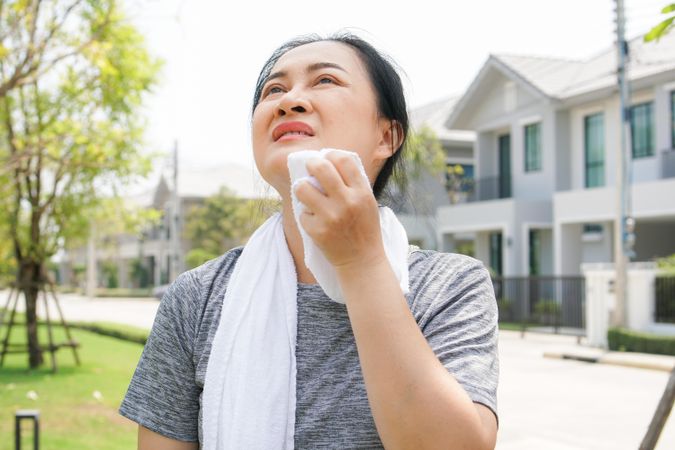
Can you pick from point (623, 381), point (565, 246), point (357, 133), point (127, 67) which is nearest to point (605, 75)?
point (565, 246)

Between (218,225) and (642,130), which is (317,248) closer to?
(642,130)

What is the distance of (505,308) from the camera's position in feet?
74.5

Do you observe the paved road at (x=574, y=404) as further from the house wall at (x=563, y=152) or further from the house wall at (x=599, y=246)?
the house wall at (x=563, y=152)

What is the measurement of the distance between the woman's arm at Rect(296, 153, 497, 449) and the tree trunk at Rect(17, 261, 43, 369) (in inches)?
459

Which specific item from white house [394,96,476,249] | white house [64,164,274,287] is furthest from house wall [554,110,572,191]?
white house [64,164,274,287]

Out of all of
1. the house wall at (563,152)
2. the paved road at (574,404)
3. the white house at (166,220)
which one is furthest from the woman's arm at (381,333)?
the white house at (166,220)

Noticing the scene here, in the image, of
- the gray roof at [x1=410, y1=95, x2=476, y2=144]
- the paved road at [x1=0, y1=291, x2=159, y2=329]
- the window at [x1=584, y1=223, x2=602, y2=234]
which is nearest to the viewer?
the window at [x1=584, y1=223, x2=602, y2=234]

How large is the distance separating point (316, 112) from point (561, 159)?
23.1 meters

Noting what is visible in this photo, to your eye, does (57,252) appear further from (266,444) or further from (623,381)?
(266,444)

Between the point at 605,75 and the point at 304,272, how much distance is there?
73.9 feet

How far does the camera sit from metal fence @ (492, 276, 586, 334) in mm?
19406

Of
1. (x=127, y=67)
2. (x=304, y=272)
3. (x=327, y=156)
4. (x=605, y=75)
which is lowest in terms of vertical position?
(x=304, y=272)

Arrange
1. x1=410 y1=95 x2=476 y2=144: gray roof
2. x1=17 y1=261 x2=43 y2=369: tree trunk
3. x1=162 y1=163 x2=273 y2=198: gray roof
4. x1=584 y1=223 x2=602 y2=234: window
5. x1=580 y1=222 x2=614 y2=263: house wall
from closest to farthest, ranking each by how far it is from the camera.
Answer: x1=17 y1=261 x2=43 y2=369: tree trunk
x1=580 y1=222 x2=614 y2=263: house wall
x1=584 y1=223 x2=602 y2=234: window
x1=410 y1=95 x2=476 y2=144: gray roof
x1=162 y1=163 x2=273 y2=198: gray roof

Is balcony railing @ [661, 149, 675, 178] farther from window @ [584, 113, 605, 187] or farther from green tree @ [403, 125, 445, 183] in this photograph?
green tree @ [403, 125, 445, 183]
